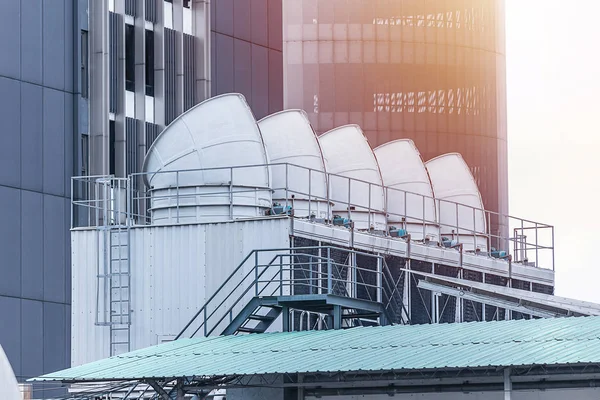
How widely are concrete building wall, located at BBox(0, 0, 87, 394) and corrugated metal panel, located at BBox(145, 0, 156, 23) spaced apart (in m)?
5.11

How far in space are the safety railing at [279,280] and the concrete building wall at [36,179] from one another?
9296 mm

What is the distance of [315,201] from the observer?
132 ft

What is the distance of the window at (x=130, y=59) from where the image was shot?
5006cm

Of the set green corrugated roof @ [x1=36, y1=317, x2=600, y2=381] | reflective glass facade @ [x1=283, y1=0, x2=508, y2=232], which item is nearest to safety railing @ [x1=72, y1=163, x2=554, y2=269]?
green corrugated roof @ [x1=36, y1=317, x2=600, y2=381]

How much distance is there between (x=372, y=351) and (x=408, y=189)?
2204cm

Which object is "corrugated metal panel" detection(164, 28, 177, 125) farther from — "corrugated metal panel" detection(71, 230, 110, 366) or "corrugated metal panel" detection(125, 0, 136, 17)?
"corrugated metal panel" detection(71, 230, 110, 366)

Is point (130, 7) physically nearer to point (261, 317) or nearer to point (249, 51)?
point (249, 51)

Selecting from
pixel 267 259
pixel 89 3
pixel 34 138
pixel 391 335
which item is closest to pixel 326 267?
pixel 267 259

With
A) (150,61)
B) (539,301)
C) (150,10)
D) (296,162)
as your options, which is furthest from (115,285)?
(150,10)

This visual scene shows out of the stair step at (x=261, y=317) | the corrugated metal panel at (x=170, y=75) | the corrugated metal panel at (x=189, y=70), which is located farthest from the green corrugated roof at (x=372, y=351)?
the corrugated metal panel at (x=189, y=70)

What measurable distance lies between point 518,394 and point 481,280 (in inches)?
671

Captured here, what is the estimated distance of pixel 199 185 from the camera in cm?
3812

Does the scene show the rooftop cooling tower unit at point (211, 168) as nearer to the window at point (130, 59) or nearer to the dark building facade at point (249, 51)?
the window at point (130, 59)

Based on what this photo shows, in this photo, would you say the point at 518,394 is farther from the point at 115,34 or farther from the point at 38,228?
the point at 115,34
